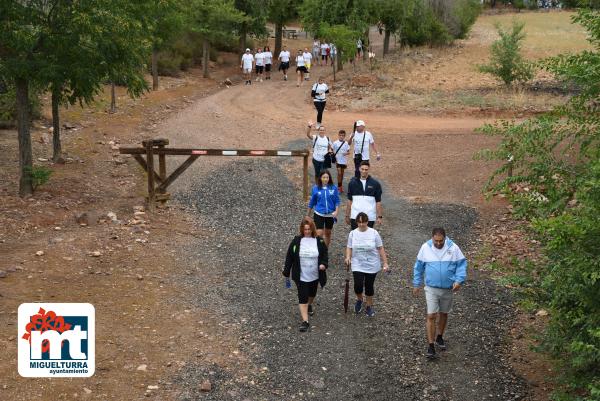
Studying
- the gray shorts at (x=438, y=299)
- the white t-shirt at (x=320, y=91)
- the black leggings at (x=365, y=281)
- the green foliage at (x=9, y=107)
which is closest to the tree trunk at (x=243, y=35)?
the white t-shirt at (x=320, y=91)

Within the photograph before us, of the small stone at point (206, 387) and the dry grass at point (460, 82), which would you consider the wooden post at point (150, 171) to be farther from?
the dry grass at point (460, 82)

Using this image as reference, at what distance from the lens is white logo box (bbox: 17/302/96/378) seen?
8281 millimetres

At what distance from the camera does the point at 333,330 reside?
952 centimetres

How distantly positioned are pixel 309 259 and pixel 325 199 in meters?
2.08

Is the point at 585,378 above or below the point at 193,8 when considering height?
below

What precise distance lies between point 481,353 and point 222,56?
33908 mm

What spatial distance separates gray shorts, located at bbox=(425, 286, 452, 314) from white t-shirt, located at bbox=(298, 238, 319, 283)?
152cm

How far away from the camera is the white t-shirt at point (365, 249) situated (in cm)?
941

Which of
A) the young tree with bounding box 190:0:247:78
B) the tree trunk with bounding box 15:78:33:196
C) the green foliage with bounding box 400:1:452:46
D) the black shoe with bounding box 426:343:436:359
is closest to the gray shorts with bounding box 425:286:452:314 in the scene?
the black shoe with bounding box 426:343:436:359

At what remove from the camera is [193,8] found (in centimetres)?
3161

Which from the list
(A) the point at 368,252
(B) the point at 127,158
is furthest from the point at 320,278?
(B) the point at 127,158

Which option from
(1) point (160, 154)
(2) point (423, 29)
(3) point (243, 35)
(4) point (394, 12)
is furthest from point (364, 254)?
(2) point (423, 29)

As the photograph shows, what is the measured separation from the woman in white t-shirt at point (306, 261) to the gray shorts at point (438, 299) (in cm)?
144

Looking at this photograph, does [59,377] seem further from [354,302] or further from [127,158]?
[127,158]
